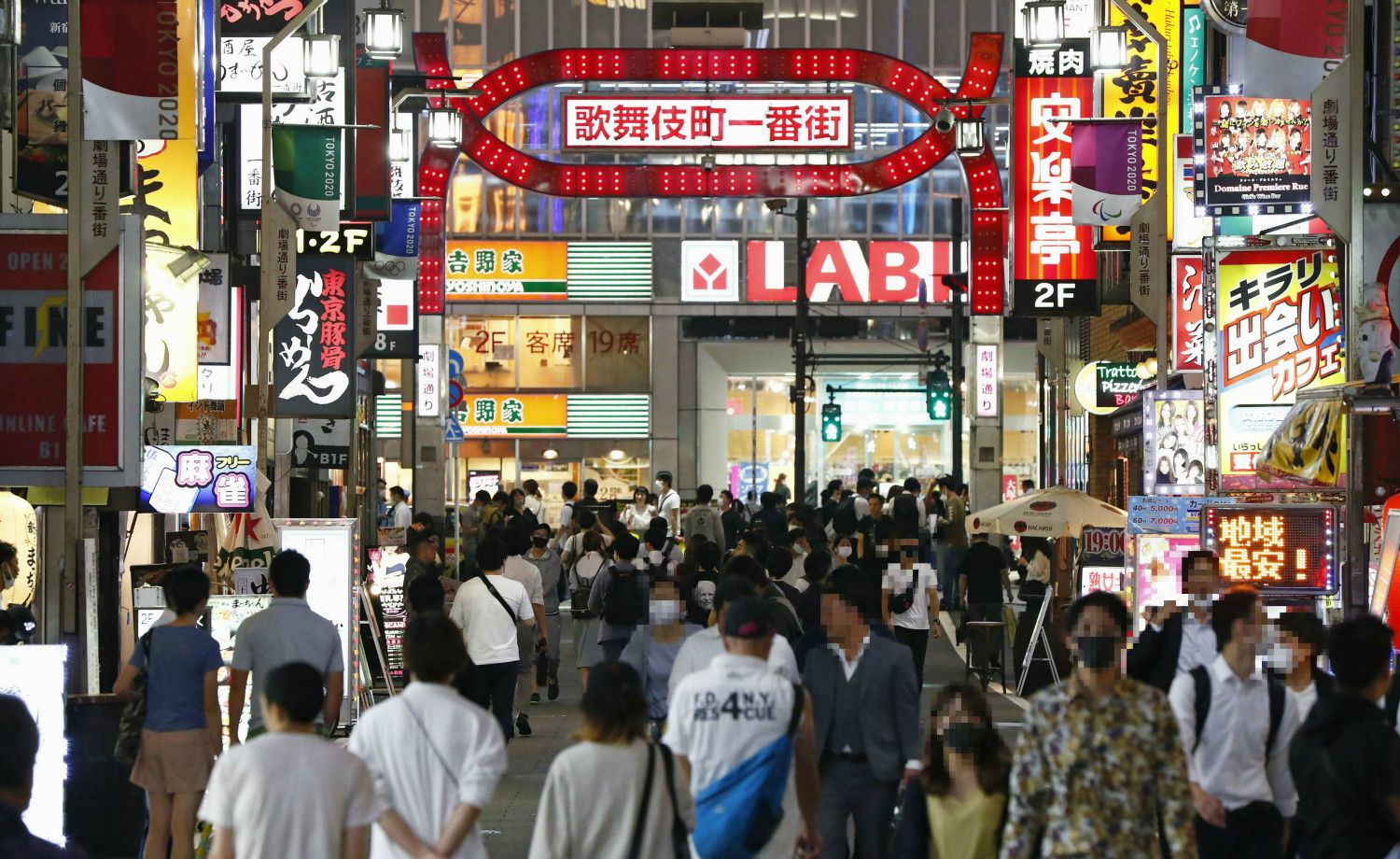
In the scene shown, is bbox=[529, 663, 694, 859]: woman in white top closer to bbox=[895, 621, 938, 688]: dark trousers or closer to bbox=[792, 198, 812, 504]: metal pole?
bbox=[895, 621, 938, 688]: dark trousers

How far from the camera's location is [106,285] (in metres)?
11.9

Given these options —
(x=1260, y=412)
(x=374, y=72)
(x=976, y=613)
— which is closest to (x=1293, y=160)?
(x=1260, y=412)

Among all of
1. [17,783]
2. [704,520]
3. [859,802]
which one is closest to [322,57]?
[704,520]

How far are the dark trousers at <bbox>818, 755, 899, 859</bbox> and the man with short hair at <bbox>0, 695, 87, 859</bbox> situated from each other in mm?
3874

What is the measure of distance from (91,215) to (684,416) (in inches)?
1434

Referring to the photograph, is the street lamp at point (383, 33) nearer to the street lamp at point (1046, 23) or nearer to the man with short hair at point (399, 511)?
the street lamp at point (1046, 23)

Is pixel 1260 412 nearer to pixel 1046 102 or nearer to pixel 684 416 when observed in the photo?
pixel 1046 102

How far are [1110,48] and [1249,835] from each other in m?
11.8

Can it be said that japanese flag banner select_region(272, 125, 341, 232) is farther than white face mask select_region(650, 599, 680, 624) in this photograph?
Yes

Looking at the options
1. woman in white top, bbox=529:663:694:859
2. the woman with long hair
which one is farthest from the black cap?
the woman with long hair

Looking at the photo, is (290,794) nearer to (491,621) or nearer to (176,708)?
(176,708)

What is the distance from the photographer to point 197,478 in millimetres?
15164

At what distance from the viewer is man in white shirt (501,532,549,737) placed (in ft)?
47.8

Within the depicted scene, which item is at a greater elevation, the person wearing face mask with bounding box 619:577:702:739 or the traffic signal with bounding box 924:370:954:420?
the traffic signal with bounding box 924:370:954:420
